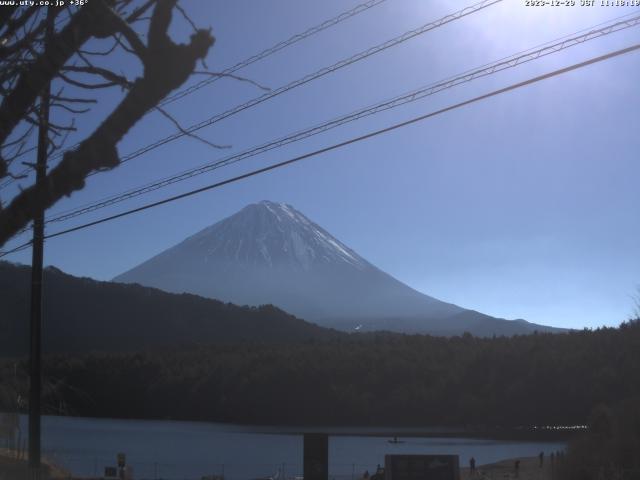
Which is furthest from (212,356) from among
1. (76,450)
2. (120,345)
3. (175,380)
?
(76,450)

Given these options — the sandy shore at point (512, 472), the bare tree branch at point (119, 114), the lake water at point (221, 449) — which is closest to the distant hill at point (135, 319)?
the lake water at point (221, 449)

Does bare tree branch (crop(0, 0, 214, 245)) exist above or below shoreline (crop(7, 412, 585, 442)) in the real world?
above

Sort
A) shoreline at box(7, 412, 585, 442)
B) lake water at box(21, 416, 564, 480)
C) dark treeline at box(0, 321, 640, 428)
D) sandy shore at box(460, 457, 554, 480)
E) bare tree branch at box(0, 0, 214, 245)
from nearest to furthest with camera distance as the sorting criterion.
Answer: bare tree branch at box(0, 0, 214, 245) < sandy shore at box(460, 457, 554, 480) < lake water at box(21, 416, 564, 480) < dark treeline at box(0, 321, 640, 428) < shoreline at box(7, 412, 585, 442)

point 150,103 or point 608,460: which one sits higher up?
point 150,103

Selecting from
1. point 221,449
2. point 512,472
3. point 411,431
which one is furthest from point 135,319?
point 512,472

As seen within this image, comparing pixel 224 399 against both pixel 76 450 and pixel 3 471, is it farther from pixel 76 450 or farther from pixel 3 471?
pixel 3 471

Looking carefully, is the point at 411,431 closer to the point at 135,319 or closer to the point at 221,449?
the point at 221,449

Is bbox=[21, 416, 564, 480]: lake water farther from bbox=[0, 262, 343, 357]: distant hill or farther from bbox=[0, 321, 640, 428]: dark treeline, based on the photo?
bbox=[0, 262, 343, 357]: distant hill

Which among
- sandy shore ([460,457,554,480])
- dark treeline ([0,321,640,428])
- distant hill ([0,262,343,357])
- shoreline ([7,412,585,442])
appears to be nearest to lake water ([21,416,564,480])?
shoreline ([7,412,585,442])
